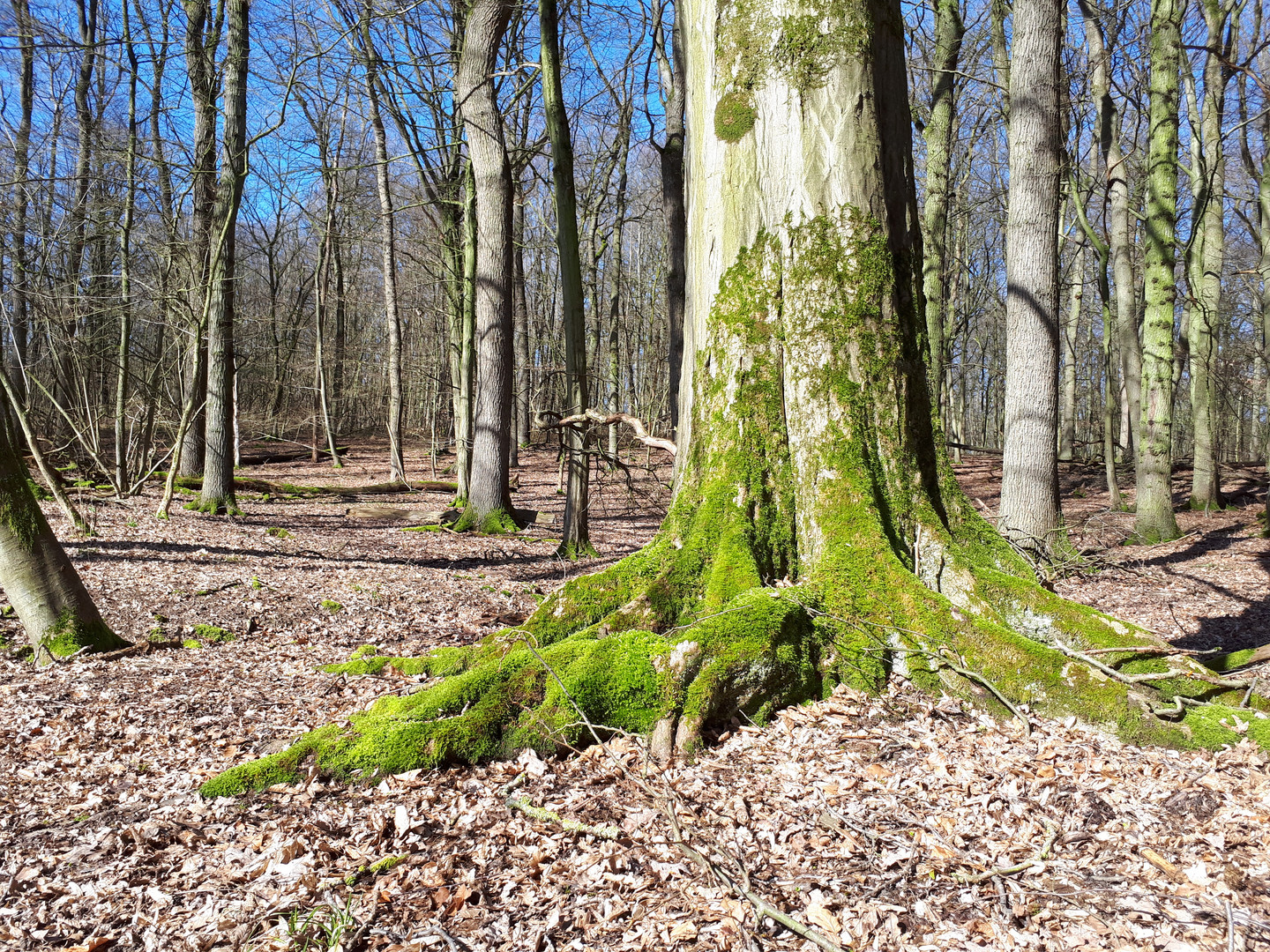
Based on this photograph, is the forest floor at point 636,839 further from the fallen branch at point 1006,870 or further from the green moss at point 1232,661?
the green moss at point 1232,661

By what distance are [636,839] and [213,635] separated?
14.6 feet

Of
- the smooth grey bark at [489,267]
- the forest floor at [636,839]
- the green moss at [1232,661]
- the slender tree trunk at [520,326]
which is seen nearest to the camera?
the forest floor at [636,839]

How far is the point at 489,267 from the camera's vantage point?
10.4 m

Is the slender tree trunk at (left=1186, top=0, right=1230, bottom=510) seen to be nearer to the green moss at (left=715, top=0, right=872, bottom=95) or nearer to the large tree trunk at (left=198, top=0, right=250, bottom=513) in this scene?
the green moss at (left=715, top=0, right=872, bottom=95)

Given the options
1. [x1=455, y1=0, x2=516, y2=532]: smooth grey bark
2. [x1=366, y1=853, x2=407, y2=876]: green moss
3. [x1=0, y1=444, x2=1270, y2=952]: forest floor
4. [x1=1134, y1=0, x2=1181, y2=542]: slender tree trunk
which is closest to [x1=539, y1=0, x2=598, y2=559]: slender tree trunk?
[x1=455, y1=0, x2=516, y2=532]: smooth grey bark

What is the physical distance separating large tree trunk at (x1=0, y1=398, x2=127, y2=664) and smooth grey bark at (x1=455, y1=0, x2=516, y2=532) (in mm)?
5800

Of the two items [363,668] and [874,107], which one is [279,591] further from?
[874,107]

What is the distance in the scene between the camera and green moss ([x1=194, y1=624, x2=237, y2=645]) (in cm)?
554

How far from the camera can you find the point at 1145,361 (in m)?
9.75

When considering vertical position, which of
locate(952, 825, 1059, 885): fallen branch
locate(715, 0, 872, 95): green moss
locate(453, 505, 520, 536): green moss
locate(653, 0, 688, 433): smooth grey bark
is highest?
locate(653, 0, 688, 433): smooth grey bark

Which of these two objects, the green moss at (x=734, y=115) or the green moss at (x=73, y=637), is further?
the green moss at (x=73, y=637)

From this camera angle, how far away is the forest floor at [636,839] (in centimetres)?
215

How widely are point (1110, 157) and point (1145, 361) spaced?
4602 mm

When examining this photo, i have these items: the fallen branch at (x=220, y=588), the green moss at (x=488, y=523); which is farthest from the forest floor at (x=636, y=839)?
the green moss at (x=488, y=523)
